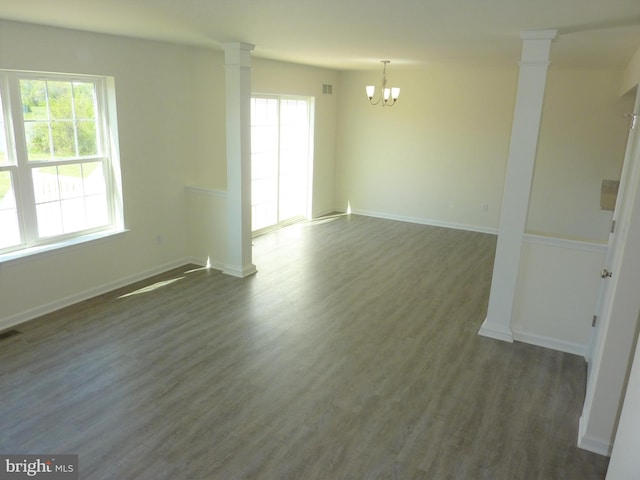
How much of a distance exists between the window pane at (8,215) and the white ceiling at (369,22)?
135 cm

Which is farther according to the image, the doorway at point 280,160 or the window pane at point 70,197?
the doorway at point 280,160

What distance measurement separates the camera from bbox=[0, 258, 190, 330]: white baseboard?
13.6 ft

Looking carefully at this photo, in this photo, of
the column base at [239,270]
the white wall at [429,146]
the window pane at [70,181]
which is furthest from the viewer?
the white wall at [429,146]

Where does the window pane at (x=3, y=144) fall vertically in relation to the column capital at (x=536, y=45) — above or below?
below

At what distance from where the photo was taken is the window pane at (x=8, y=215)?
408 centimetres

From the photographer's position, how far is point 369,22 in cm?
342

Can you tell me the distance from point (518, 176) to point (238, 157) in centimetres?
289

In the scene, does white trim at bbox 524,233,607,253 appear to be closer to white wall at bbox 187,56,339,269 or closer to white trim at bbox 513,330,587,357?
white trim at bbox 513,330,587,357

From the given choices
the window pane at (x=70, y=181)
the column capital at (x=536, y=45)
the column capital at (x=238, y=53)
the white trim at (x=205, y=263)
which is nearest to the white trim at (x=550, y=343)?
the column capital at (x=536, y=45)

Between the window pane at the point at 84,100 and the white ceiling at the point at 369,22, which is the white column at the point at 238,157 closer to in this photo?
the white ceiling at the point at 369,22

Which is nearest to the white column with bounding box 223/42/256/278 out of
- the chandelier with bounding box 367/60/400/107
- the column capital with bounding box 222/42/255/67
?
the column capital with bounding box 222/42/255/67

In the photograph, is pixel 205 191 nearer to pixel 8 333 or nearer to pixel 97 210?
pixel 97 210

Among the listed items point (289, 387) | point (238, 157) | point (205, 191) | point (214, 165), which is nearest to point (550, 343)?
point (289, 387)

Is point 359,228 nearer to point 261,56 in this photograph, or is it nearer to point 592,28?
point 261,56
